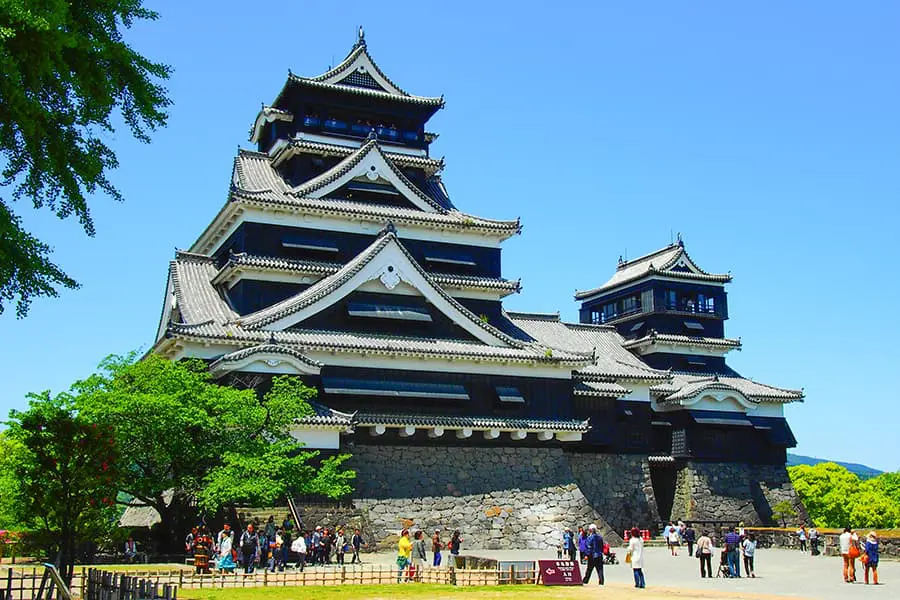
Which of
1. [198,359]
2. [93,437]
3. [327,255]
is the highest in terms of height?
[327,255]

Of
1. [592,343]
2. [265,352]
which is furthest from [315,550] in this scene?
[592,343]

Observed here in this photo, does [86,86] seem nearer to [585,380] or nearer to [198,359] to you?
[198,359]

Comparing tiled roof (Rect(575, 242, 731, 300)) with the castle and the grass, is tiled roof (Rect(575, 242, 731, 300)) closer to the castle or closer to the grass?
the castle

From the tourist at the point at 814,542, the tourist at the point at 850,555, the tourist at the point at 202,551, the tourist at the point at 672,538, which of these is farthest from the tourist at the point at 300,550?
the tourist at the point at 814,542

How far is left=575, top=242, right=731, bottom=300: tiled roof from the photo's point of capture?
56.8 meters

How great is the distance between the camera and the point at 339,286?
36781mm

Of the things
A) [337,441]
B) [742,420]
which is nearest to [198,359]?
[337,441]

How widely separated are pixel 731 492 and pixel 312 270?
81.5 feet

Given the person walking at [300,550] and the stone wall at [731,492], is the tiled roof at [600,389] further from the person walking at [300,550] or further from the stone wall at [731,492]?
the person walking at [300,550]

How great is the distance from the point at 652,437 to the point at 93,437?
34010 mm

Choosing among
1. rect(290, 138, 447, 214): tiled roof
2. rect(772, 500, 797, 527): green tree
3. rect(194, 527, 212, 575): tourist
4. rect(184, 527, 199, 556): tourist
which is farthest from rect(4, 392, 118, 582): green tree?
rect(772, 500, 797, 527): green tree

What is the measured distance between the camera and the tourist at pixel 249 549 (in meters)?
25.9

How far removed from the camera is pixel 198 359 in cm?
3306

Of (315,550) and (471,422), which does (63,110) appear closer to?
(315,550)
